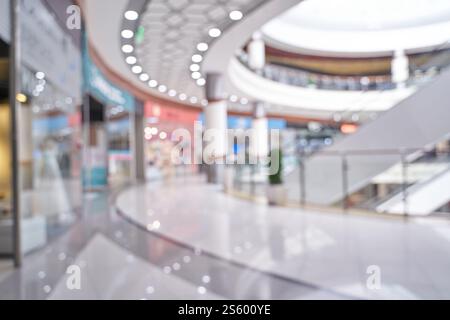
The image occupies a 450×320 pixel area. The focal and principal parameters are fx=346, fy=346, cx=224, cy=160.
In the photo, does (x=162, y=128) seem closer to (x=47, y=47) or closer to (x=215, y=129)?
(x=215, y=129)

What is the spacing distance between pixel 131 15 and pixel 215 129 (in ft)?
16.4

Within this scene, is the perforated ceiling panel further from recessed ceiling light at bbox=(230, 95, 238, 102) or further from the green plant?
recessed ceiling light at bbox=(230, 95, 238, 102)

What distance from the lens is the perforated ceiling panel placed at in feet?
16.0

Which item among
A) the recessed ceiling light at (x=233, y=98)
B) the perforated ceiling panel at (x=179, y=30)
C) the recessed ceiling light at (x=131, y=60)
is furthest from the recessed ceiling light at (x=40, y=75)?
the recessed ceiling light at (x=233, y=98)

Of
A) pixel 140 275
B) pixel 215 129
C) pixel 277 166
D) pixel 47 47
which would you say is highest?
pixel 47 47

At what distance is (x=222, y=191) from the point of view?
862cm

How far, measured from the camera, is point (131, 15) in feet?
16.0

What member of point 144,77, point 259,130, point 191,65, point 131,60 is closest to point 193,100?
point 144,77

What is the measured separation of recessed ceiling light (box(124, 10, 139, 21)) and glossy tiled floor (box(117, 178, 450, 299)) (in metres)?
2.87

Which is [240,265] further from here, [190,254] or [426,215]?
[426,215]

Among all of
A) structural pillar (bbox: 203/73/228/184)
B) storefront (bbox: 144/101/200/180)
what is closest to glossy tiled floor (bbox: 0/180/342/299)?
structural pillar (bbox: 203/73/228/184)
